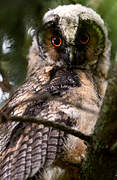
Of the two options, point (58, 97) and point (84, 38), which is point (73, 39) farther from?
point (58, 97)

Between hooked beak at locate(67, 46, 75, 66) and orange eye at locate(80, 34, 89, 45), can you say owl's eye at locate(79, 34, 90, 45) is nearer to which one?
orange eye at locate(80, 34, 89, 45)

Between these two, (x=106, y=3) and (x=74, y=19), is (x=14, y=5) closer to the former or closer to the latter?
(x=106, y=3)

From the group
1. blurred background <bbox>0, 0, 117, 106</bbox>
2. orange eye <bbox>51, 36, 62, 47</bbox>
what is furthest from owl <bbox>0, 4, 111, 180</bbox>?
blurred background <bbox>0, 0, 117, 106</bbox>

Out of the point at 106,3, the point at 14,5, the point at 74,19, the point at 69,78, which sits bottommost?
the point at 69,78

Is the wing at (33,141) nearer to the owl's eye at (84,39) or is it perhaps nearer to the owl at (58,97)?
the owl at (58,97)

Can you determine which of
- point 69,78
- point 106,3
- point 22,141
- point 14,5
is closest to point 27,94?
point 69,78

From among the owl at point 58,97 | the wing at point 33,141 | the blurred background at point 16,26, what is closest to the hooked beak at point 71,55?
the owl at point 58,97
